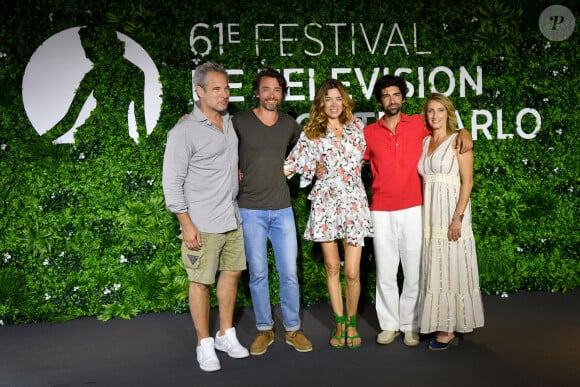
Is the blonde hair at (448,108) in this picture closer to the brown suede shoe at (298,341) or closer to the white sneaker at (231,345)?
the brown suede shoe at (298,341)

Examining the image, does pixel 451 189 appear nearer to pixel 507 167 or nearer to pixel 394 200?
pixel 394 200

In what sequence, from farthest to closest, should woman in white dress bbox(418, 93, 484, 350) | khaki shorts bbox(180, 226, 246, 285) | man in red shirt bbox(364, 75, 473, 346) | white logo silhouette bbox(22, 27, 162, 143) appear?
white logo silhouette bbox(22, 27, 162, 143) → man in red shirt bbox(364, 75, 473, 346) → woman in white dress bbox(418, 93, 484, 350) → khaki shorts bbox(180, 226, 246, 285)

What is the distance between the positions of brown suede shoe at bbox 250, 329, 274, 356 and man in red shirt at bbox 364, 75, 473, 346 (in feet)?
2.32

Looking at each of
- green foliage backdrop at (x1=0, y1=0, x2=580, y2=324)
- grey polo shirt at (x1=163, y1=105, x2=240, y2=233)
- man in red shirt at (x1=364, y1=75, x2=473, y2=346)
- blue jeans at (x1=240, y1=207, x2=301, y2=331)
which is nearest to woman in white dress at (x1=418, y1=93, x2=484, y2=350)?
man in red shirt at (x1=364, y1=75, x2=473, y2=346)

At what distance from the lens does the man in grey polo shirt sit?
343 centimetres

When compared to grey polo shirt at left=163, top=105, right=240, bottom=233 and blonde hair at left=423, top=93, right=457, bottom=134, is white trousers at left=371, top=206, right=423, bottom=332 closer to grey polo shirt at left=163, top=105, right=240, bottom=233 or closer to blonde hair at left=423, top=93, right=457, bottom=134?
blonde hair at left=423, top=93, right=457, bottom=134

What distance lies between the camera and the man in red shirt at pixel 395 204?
3.75 meters

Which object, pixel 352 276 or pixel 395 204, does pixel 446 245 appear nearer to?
pixel 395 204

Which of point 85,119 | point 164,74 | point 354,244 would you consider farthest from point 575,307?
point 85,119

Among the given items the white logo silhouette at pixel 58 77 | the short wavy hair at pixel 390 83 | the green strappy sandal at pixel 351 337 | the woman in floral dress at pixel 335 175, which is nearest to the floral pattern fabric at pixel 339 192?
the woman in floral dress at pixel 335 175

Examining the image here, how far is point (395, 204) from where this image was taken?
3.75 metres

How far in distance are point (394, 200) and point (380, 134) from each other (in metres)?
0.44

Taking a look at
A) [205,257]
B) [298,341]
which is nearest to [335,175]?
[205,257]

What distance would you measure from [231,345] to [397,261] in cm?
119
